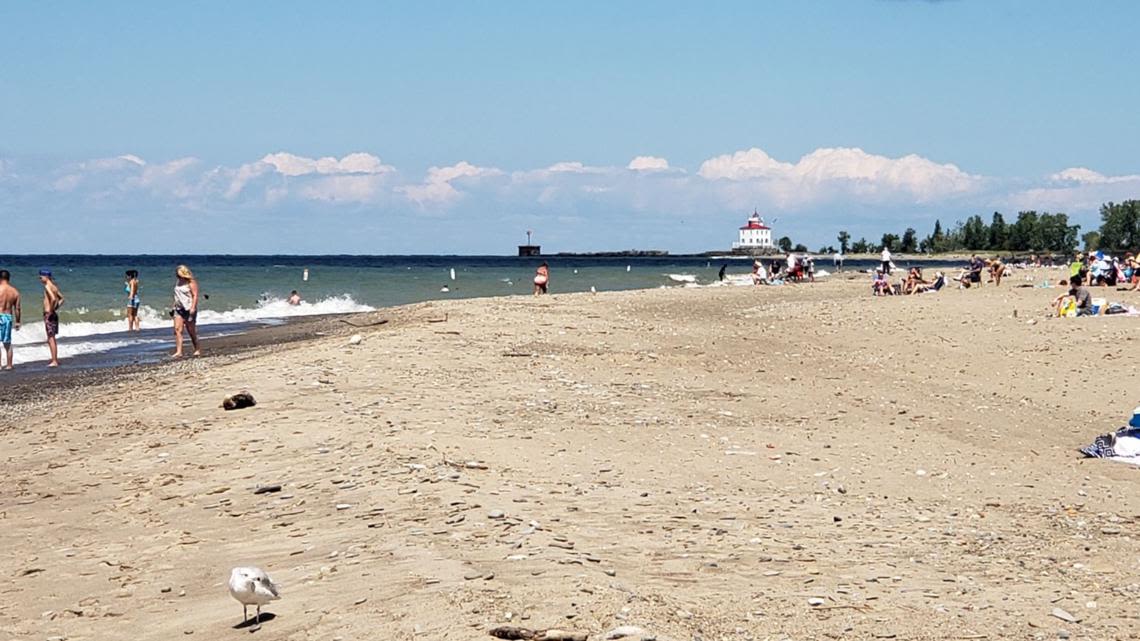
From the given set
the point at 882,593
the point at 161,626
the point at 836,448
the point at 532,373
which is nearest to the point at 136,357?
the point at 532,373

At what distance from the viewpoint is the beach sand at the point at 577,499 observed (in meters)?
5.93

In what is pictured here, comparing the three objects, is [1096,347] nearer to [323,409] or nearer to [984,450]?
[984,450]

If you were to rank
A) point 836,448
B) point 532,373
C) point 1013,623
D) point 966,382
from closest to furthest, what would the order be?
1. point 1013,623
2. point 836,448
3. point 532,373
4. point 966,382

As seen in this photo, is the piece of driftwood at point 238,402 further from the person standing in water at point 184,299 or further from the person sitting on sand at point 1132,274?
the person sitting on sand at point 1132,274

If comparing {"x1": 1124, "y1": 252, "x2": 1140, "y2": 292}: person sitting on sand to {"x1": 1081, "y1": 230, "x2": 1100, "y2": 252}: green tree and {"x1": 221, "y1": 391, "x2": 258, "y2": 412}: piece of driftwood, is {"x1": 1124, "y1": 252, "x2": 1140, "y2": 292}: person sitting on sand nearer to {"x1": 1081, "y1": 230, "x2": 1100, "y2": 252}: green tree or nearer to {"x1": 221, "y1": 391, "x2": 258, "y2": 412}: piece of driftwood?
{"x1": 221, "y1": 391, "x2": 258, "y2": 412}: piece of driftwood

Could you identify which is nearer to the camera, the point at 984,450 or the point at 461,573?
the point at 461,573

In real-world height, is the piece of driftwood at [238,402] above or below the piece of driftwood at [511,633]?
above

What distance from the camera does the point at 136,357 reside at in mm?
23172

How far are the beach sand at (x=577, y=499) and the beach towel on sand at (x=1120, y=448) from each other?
167 mm

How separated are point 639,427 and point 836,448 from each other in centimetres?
175

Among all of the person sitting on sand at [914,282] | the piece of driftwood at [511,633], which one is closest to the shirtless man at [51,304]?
the piece of driftwood at [511,633]

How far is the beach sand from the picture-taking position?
19.4 feet

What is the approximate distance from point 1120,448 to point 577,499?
5281mm

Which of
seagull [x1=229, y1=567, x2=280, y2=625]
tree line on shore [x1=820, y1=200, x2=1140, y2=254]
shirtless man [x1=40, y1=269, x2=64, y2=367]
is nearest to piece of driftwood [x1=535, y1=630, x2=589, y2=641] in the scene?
seagull [x1=229, y1=567, x2=280, y2=625]
